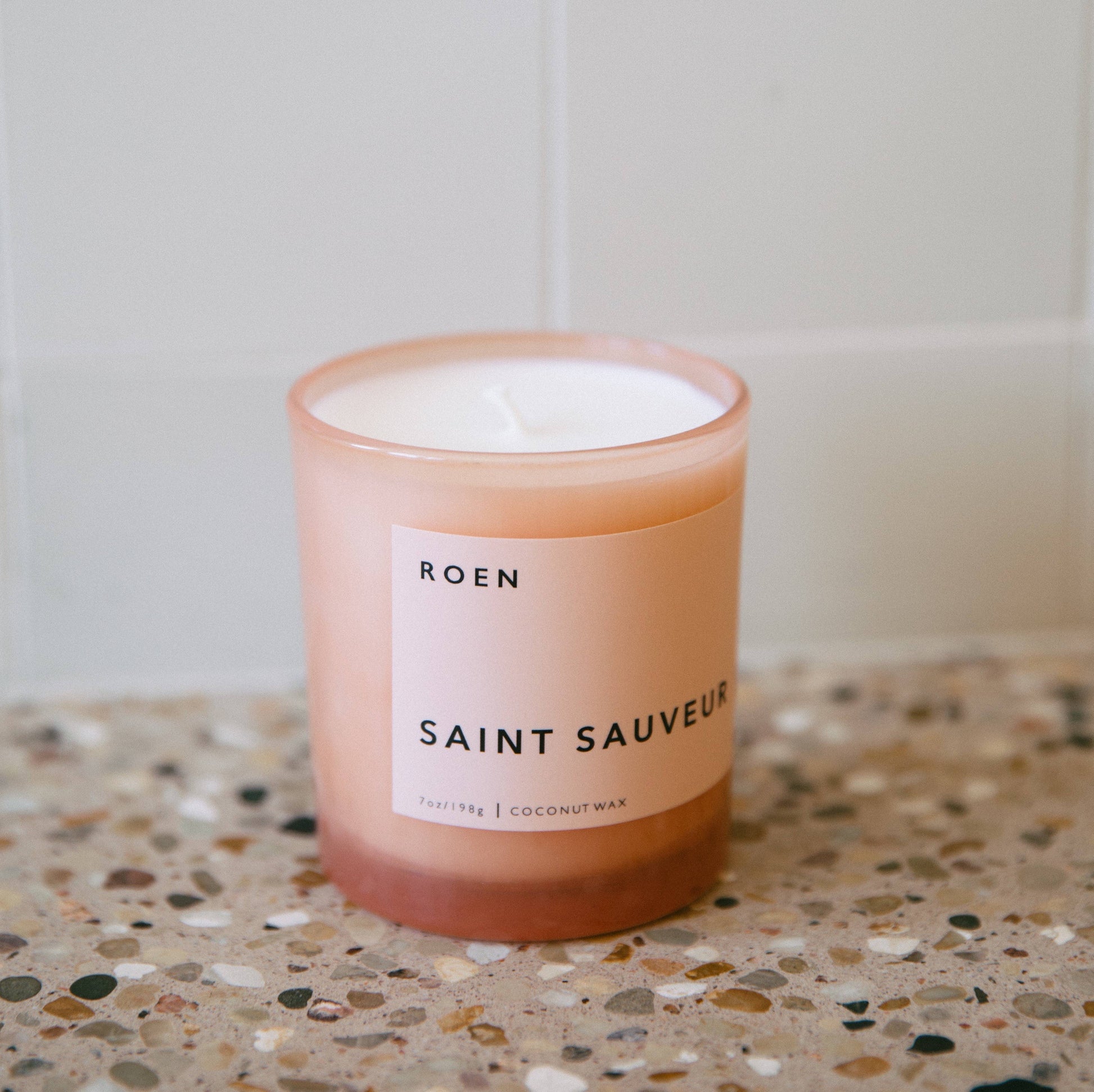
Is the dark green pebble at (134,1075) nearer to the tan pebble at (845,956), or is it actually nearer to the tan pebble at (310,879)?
the tan pebble at (310,879)

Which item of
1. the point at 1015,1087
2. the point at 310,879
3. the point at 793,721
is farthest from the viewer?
the point at 793,721

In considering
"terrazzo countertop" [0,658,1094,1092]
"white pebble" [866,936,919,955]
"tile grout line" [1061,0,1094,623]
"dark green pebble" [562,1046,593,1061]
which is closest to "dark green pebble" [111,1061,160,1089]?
"terrazzo countertop" [0,658,1094,1092]

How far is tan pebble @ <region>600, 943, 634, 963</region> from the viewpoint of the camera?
1.32 feet

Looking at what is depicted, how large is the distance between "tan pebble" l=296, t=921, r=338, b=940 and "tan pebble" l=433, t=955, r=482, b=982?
0.04m

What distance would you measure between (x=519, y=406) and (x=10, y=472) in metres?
0.23

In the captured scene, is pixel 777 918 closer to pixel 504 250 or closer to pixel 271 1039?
pixel 271 1039

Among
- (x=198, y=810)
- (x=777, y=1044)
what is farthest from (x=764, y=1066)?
(x=198, y=810)

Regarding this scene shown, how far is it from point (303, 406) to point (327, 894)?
0.53 ft

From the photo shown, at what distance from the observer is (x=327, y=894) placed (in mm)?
443

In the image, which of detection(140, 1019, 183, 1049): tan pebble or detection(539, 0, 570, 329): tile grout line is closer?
detection(140, 1019, 183, 1049): tan pebble

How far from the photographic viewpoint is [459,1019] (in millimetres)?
378

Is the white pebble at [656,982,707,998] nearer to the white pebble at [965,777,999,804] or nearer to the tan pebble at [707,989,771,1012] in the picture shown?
the tan pebble at [707,989,771,1012]

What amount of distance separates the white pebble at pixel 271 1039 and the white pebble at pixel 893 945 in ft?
0.57

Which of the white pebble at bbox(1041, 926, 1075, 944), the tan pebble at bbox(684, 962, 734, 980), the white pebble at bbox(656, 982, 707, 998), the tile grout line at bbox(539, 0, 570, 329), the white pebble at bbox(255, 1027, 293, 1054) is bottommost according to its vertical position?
the white pebble at bbox(255, 1027, 293, 1054)
